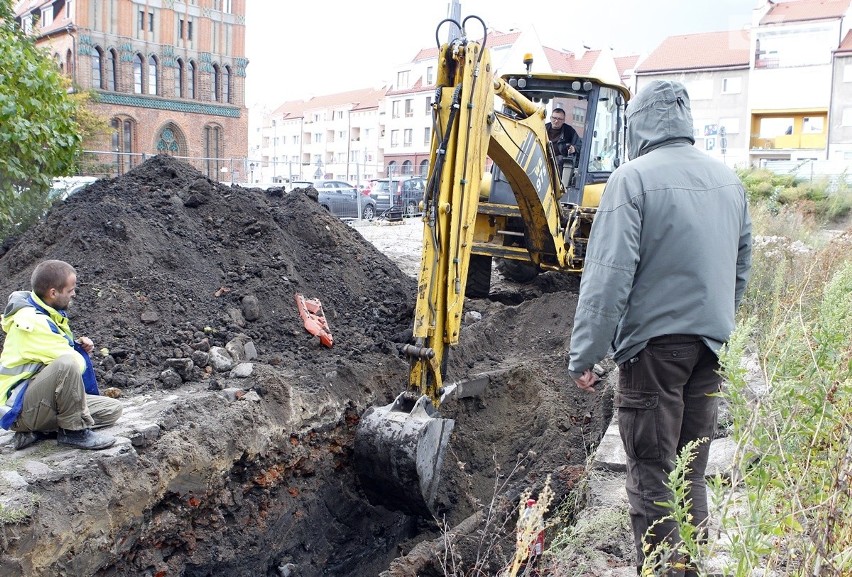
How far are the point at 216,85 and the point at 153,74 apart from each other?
370 cm

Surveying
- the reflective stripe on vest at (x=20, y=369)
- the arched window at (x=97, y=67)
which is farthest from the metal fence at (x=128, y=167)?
the reflective stripe on vest at (x=20, y=369)

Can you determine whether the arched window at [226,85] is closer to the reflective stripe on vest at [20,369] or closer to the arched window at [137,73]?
the arched window at [137,73]

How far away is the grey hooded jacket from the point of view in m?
3.04

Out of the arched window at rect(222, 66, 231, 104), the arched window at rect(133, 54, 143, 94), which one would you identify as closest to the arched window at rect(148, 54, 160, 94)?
the arched window at rect(133, 54, 143, 94)

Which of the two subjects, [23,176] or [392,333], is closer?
[392,333]

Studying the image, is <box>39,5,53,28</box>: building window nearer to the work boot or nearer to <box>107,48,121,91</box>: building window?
<box>107,48,121,91</box>: building window

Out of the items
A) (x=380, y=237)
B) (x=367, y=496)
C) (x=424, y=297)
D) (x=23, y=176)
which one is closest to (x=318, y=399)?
(x=367, y=496)

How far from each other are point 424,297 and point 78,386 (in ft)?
6.88

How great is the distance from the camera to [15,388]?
3941mm

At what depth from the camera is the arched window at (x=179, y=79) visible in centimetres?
4188

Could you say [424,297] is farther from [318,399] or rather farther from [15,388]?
[15,388]

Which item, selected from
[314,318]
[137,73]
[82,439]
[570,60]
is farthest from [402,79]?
[82,439]

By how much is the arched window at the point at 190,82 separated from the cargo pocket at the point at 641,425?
43433 millimetres

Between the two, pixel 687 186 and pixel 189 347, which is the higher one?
A: pixel 687 186
